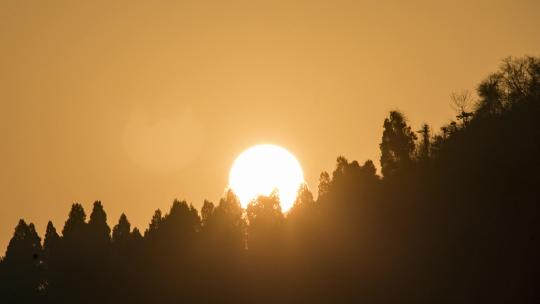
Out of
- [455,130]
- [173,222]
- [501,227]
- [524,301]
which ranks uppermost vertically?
[455,130]

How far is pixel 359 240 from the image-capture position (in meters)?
108

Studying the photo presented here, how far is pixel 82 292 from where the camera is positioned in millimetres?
123188

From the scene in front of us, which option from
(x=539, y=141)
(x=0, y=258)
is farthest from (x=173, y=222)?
(x=539, y=141)

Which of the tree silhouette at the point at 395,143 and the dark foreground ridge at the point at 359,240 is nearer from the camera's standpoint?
the dark foreground ridge at the point at 359,240

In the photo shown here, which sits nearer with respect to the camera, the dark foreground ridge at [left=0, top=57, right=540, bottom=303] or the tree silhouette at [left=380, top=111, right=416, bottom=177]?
the dark foreground ridge at [left=0, top=57, right=540, bottom=303]

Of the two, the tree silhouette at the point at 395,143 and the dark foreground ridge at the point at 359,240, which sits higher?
the tree silhouette at the point at 395,143

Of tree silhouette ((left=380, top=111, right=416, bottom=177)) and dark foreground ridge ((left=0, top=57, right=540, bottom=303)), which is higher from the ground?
tree silhouette ((left=380, top=111, right=416, bottom=177))

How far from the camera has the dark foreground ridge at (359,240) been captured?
98.0 meters

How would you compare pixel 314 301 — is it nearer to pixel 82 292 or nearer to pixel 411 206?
A: pixel 411 206

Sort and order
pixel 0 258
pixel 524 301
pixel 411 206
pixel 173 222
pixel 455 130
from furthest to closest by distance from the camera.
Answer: pixel 0 258, pixel 455 130, pixel 173 222, pixel 411 206, pixel 524 301

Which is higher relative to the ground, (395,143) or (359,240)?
→ (395,143)

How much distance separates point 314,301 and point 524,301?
24149mm

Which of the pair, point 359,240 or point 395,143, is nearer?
point 359,240

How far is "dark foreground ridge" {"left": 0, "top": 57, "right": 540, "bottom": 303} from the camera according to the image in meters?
98.0
